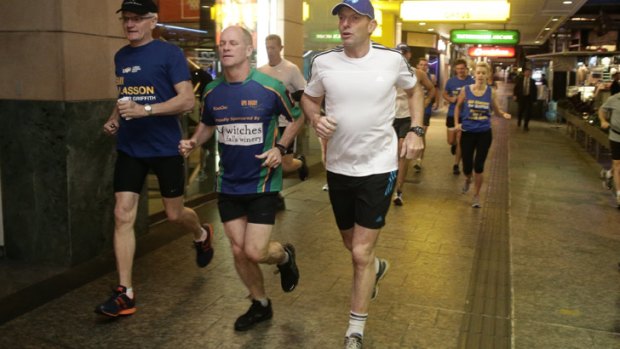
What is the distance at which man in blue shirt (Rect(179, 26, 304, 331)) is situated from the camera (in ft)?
13.3

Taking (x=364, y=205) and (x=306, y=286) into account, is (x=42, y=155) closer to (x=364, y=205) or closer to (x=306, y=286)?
(x=306, y=286)

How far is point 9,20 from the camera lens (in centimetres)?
528

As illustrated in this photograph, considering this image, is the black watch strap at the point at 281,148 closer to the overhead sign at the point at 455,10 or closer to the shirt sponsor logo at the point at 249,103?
the shirt sponsor logo at the point at 249,103

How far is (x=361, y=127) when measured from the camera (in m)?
3.88

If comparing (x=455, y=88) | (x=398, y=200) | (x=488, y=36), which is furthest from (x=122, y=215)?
(x=488, y=36)

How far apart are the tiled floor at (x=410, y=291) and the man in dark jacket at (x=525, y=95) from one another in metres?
15.1

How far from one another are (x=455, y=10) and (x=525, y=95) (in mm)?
7856

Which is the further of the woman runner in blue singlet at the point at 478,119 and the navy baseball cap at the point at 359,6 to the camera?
the woman runner in blue singlet at the point at 478,119

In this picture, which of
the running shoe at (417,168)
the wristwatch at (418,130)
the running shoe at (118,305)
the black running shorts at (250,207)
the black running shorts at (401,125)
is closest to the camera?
the wristwatch at (418,130)

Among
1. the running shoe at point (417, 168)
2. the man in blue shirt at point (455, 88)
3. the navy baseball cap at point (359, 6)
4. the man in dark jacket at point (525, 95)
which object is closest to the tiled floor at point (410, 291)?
the navy baseball cap at point (359, 6)

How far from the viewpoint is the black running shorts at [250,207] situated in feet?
13.5

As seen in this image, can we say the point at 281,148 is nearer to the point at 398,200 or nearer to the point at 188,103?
the point at 188,103

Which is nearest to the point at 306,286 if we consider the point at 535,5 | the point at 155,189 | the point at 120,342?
the point at 120,342

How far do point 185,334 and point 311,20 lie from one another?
978 cm
